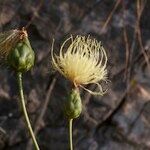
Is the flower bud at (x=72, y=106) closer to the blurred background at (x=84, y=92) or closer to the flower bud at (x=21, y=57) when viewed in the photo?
the flower bud at (x=21, y=57)

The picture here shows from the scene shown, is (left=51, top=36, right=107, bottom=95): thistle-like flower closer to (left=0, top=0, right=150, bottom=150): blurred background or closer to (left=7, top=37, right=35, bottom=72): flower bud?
(left=7, top=37, right=35, bottom=72): flower bud

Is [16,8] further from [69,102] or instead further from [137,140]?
[69,102]

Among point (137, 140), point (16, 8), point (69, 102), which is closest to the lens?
point (69, 102)

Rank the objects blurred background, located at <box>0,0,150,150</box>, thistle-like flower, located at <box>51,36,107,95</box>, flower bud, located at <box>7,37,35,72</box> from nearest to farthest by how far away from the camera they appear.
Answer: flower bud, located at <box>7,37,35,72</box> → thistle-like flower, located at <box>51,36,107,95</box> → blurred background, located at <box>0,0,150,150</box>

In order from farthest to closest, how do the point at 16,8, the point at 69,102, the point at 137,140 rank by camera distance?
the point at 16,8 → the point at 137,140 → the point at 69,102

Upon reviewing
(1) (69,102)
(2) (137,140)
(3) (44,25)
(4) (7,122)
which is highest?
(1) (69,102)

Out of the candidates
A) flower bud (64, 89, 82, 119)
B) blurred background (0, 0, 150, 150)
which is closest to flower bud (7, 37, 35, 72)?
flower bud (64, 89, 82, 119)

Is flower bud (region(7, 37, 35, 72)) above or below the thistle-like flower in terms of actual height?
above

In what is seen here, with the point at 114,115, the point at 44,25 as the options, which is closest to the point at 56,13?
the point at 44,25
